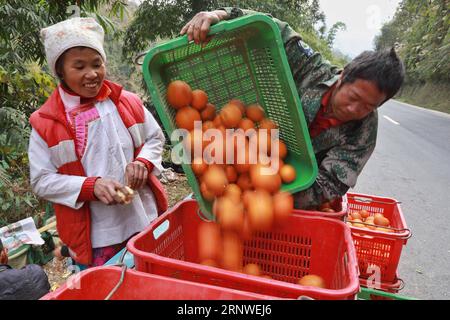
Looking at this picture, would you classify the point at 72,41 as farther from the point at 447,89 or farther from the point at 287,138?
the point at 447,89

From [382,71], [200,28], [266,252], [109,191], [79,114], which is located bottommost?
[266,252]

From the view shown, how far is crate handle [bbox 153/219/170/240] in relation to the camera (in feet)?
4.60

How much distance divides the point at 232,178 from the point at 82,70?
Result: 83 cm

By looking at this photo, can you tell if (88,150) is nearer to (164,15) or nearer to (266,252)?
(266,252)

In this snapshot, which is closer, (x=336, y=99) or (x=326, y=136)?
(x=336, y=99)

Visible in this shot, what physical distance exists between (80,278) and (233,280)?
0.45 metres

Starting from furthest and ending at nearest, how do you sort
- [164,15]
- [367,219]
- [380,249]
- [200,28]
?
[164,15] < [367,219] < [380,249] < [200,28]

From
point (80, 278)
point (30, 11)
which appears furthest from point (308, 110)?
point (30, 11)

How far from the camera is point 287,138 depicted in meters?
1.73

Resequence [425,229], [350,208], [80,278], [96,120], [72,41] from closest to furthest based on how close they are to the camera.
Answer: [80,278], [72,41], [96,120], [350,208], [425,229]

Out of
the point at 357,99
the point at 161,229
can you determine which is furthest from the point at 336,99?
the point at 161,229

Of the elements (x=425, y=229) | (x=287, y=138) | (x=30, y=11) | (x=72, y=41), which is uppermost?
(x=30, y=11)

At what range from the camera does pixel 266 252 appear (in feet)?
5.15

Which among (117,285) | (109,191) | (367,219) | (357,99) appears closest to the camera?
(117,285)
